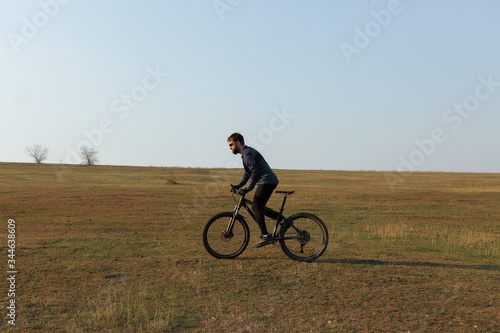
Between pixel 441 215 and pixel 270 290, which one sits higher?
pixel 441 215

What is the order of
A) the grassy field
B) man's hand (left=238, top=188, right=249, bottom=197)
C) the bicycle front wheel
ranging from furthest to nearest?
the bicycle front wheel, man's hand (left=238, top=188, right=249, bottom=197), the grassy field

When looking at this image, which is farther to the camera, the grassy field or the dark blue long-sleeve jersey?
the dark blue long-sleeve jersey

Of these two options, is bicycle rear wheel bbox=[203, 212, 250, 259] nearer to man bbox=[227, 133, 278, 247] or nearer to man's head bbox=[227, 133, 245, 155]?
man bbox=[227, 133, 278, 247]

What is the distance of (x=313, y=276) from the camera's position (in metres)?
8.02

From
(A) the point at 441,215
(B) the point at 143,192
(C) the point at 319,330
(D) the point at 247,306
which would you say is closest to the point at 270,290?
(D) the point at 247,306

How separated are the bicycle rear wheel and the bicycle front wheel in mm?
885

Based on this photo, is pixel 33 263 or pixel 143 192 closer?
pixel 33 263

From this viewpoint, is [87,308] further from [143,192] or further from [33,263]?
[143,192]

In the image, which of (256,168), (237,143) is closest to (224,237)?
(256,168)

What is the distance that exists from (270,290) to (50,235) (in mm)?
9113

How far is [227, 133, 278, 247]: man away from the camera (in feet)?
29.1

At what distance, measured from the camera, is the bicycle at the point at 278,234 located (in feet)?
30.0

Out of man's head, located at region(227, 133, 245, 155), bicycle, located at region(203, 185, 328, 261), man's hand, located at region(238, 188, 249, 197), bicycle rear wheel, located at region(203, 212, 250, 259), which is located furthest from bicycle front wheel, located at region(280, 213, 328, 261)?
man's head, located at region(227, 133, 245, 155)

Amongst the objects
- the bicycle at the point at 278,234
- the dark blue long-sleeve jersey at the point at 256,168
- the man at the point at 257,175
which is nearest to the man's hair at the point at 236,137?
the man at the point at 257,175
